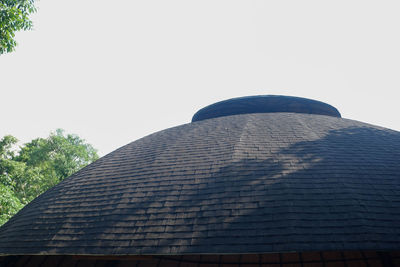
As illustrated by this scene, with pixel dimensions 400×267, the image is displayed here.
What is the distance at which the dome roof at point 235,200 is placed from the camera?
362 cm

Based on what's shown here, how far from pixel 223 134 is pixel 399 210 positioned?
4601mm

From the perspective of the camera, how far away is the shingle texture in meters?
3.62

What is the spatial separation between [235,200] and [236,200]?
0.8 inches

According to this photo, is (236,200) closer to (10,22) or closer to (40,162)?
(10,22)

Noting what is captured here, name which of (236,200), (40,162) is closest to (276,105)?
(236,200)

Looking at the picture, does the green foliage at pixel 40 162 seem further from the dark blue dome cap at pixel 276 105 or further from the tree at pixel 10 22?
the dark blue dome cap at pixel 276 105

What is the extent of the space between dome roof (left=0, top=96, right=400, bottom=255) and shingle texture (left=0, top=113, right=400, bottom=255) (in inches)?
0.8

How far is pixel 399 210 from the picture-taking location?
3.89 m

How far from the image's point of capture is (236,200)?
171 inches

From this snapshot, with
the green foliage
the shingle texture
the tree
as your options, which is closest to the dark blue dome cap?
the shingle texture

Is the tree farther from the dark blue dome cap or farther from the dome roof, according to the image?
the dark blue dome cap

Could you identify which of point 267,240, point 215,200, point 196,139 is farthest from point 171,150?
point 267,240

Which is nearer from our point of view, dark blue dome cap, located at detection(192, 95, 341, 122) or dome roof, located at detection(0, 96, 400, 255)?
dome roof, located at detection(0, 96, 400, 255)

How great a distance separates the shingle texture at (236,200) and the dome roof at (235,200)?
0.07 feet
